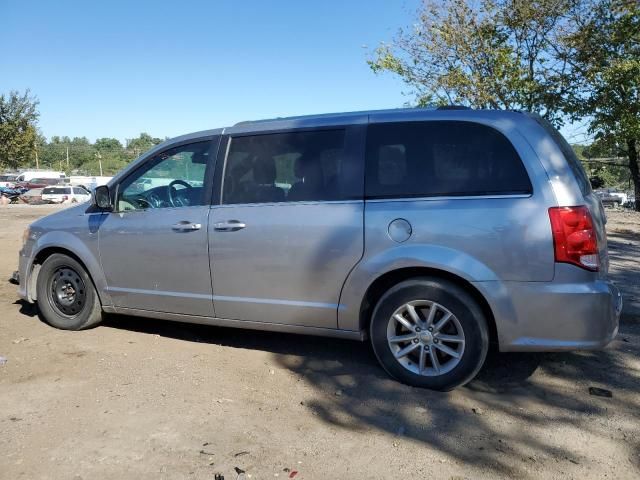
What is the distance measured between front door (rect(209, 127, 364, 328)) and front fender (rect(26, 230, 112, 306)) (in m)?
1.23

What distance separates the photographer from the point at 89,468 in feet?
9.10

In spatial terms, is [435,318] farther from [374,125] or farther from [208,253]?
[208,253]

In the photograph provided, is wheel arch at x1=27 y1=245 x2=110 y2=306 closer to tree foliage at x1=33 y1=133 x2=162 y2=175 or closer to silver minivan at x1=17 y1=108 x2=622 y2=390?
silver minivan at x1=17 y1=108 x2=622 y2=390

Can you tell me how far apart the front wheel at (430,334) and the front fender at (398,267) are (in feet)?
0.44

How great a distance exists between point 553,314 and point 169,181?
3154mm

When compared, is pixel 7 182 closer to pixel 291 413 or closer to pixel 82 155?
pixel 291 413

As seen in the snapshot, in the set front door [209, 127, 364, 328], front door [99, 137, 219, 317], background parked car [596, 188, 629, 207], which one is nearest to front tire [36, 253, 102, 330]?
front door [99, 137, 219, 317]

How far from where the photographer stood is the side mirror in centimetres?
473

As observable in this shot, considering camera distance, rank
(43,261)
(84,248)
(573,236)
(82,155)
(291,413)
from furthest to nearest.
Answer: (82,155)
(43,261)
(84,248)
(291,413)
(573,236)

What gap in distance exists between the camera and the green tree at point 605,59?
1174cm

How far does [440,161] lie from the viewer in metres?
3.69

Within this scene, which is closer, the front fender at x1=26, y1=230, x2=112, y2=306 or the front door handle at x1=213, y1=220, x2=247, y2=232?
the front door handle at x1=213, y1=220, x2=247, y2=232

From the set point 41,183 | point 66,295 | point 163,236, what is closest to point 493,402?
point 163,236

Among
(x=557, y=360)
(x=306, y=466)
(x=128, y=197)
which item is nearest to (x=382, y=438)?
(x=306, y=466)
